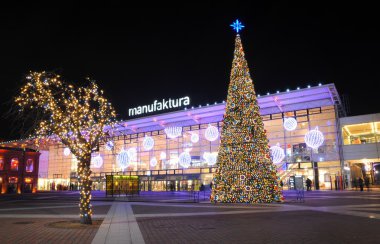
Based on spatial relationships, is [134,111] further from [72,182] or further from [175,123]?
[72,182]

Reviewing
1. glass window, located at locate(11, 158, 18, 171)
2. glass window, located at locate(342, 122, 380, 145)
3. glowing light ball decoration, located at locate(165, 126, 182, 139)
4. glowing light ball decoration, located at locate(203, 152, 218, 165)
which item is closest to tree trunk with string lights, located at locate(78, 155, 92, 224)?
glowing light ball decoration, located at locate(203, 152, 218, 165)

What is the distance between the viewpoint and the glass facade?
43.3m

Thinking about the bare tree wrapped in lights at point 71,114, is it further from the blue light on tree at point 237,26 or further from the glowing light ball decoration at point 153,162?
the glowing light ball decoration at point 153,162

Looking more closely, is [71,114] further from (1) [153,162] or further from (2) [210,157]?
(1) [153,162]

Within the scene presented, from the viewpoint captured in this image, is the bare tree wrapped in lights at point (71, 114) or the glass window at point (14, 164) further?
the glass window at point (14, 164)

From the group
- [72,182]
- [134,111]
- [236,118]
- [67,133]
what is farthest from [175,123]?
[67,133]

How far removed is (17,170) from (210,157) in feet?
111

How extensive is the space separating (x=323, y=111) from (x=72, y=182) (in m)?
52.1

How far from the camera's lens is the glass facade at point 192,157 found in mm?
43281

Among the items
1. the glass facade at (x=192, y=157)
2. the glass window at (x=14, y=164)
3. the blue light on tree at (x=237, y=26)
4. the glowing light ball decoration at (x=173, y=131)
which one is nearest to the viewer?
the blue light on tree at (x=237, y=26)

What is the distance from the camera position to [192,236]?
10242 millimetres

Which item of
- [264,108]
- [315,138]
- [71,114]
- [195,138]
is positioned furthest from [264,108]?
[71,114]

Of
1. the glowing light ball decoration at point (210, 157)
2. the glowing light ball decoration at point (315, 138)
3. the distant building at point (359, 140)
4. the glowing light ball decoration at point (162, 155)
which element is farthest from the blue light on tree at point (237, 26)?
the glowing light ball decoration at point (162, 155)

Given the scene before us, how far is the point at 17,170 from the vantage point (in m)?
58.5
